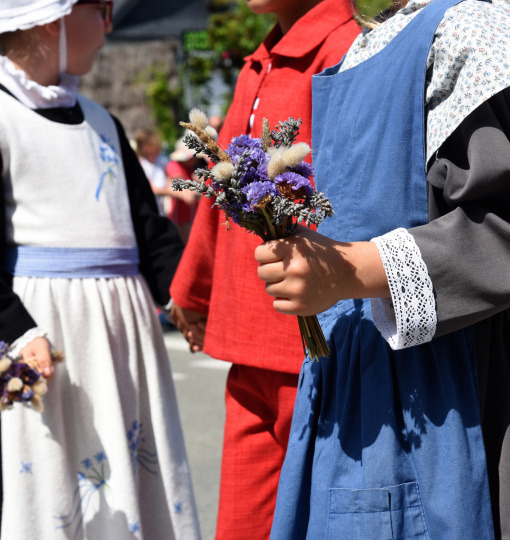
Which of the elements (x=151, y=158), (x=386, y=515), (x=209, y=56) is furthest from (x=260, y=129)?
(x=209, y=56)

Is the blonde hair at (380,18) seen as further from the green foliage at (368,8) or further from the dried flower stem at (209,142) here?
the dried flower stem at (209,142)

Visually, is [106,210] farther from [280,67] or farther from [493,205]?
[493,205]

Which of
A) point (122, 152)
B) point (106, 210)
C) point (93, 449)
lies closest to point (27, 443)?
point (93, 449)

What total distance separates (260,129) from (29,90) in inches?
29.6

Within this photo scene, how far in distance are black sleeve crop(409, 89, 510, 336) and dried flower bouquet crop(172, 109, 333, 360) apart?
20cm

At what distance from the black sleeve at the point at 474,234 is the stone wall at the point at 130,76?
47.4 ft

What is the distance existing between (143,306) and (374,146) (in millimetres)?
1178

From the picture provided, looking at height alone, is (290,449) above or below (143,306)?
below

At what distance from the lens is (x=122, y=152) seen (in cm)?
255

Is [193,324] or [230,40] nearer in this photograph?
[193,324]

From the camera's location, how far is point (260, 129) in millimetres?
1909

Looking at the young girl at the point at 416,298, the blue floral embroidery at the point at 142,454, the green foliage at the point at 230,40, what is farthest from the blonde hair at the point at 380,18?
the green foliage at the point at 230,40

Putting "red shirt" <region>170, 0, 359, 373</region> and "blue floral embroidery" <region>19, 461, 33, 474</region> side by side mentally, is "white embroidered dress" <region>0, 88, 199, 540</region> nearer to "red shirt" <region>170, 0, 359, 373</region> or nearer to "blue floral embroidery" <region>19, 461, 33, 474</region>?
"blue floral embroidery" <region>19, 461, 33, 474</region>

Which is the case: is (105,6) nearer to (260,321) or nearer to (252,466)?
(260,321)
